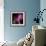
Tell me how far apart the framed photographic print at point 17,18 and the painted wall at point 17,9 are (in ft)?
0.55

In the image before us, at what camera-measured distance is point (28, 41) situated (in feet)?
11.1

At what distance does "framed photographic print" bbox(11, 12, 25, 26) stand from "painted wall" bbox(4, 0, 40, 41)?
17 cm

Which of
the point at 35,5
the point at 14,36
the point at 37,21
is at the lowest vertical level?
the point at 14,36

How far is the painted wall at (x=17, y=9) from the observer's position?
18.7 ft

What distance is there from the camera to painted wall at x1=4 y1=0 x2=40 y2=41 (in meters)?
5.71

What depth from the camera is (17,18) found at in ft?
18.9

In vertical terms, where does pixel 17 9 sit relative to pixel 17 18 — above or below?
above

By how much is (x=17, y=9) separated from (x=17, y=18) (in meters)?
0.38

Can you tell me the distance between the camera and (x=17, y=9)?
5.71m

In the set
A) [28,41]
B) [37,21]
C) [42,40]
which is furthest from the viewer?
[37,21]

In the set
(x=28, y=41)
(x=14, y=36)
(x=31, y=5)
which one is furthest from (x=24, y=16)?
(x=28, y=41)

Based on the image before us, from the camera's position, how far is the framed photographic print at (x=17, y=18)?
5.72 meters

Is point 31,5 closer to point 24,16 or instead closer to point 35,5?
point 35,5

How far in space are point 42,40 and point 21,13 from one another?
325 centimetres
